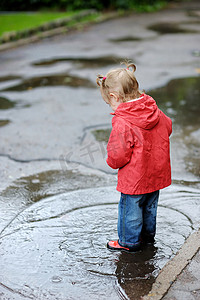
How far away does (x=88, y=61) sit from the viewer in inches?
373

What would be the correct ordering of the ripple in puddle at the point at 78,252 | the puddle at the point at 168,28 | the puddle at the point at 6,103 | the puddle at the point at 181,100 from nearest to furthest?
1. the ripple in puddle at the point at 78,252
2. the puddle at the point at 181,100
3. the puddle at the point at 6,103
4. the puddle at the point at 168,28

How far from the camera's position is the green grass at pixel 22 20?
13.1m

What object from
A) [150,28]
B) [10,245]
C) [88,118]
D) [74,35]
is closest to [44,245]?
[10,245]

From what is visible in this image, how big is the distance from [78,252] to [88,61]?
703cm

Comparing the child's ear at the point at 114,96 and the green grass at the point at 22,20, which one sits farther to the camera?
the green grass at the point at 22,20

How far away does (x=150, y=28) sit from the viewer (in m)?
13.8

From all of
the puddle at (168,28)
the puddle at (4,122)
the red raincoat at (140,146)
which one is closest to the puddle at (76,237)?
the red raincoat at (140,146)

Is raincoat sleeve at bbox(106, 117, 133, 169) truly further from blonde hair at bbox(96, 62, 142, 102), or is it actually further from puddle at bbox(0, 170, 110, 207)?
puddle at bbox(0, 170, 110, 207)

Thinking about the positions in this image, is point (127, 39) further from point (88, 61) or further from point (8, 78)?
point (8, 78)

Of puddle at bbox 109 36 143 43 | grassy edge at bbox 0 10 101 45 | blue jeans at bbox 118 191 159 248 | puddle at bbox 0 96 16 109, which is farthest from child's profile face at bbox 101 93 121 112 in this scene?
grassy edge at bbox 0 10 101 45

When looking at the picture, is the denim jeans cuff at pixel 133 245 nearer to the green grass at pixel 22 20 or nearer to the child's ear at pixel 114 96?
the child's ear at pixel 114 96

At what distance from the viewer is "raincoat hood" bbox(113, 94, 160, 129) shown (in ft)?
8.80

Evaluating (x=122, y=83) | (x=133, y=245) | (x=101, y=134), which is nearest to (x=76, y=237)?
(x=133, y=245)

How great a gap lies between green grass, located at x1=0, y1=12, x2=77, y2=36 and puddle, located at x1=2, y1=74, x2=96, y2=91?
15.5ft
